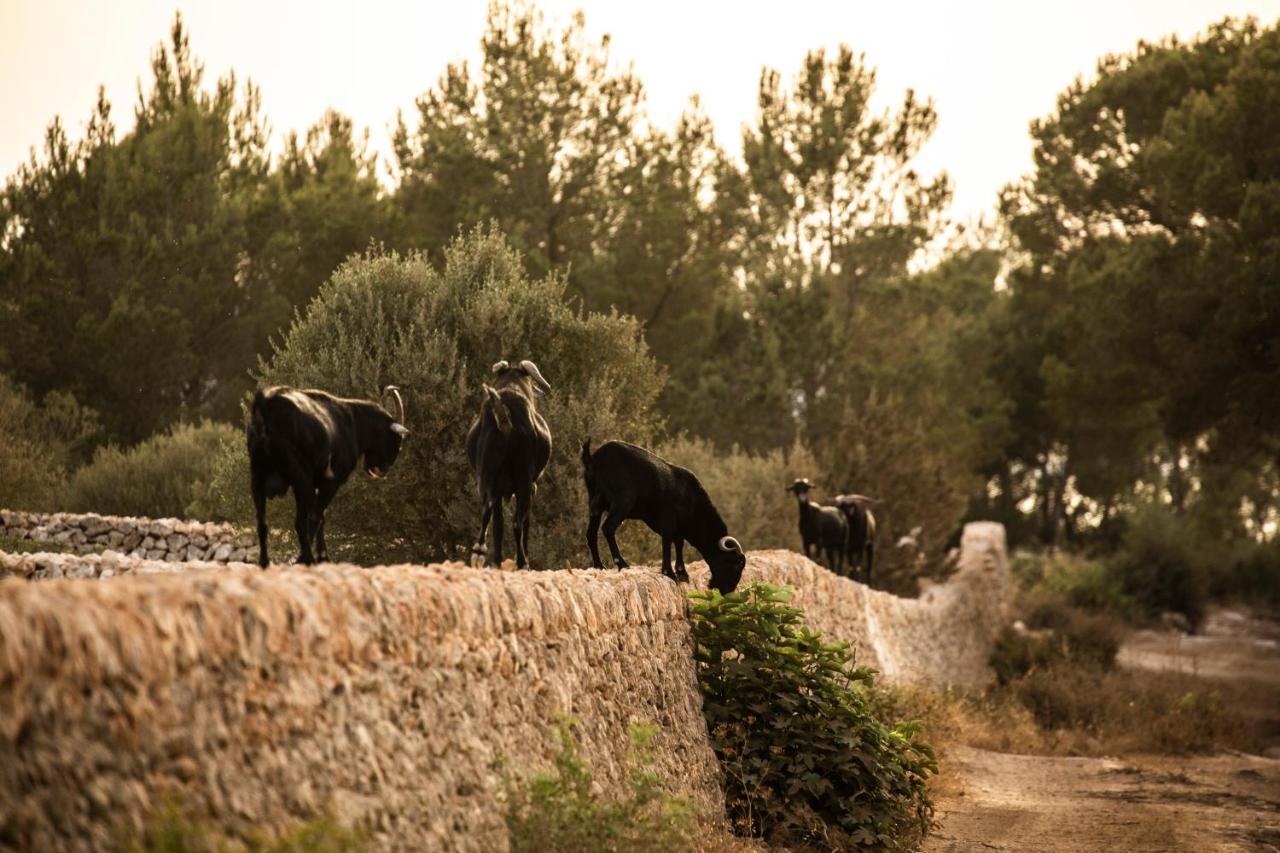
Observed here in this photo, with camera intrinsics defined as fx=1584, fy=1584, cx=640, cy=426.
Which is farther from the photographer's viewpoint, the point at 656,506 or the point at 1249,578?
the point at 1249,578

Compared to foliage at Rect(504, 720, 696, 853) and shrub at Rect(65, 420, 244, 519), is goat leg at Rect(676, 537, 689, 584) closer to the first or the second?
foliage at Rect(504, 720, 696, 853)

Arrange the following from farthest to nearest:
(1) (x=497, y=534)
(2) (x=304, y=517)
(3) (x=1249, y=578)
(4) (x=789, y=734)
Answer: (3) (x=1249, y=578), (4) (x=789, y=734), (1) (x=497, y=534), (2) (x=304, y=517)

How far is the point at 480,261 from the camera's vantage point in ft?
59.5

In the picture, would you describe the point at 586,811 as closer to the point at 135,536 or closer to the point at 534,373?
the point at 534,373

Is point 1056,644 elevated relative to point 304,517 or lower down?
lower down

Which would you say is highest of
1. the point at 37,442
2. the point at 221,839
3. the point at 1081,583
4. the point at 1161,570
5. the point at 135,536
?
the point at 37,442

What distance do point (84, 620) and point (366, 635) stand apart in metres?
1.75

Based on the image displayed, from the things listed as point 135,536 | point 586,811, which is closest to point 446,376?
point 135,536

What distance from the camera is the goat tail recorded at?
10.3 meters

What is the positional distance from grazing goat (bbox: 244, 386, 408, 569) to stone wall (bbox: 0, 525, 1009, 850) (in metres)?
1.15

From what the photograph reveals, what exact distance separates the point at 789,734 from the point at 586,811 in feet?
13.6

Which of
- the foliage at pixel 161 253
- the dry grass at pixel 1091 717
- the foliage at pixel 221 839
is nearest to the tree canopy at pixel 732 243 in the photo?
the foliage at pixel 161 253

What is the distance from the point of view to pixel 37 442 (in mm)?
27781

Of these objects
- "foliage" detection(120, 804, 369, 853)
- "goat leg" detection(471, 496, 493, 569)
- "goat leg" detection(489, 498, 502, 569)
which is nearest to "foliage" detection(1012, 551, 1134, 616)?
"goat leg" detection(489, 498, 502, 569)
